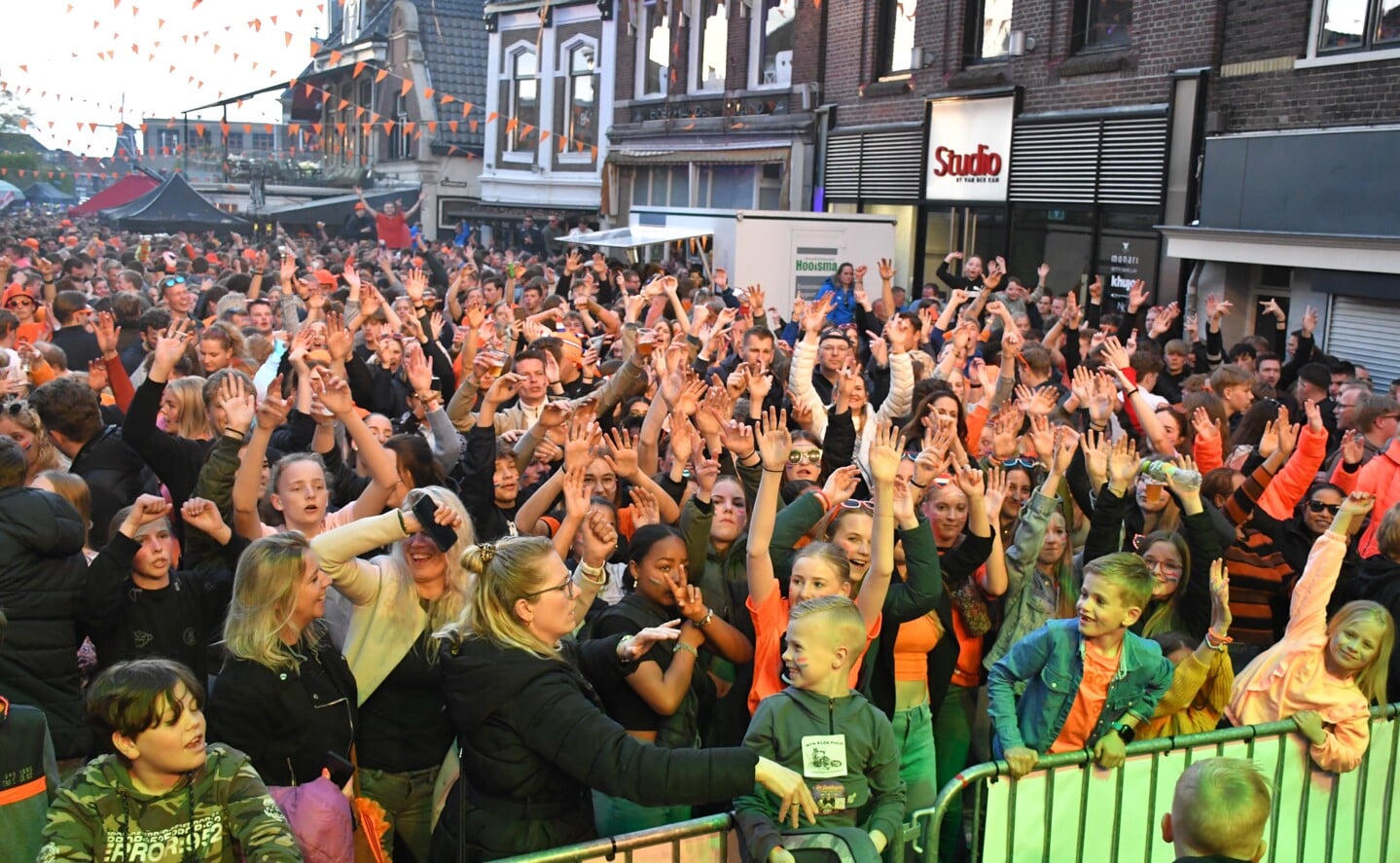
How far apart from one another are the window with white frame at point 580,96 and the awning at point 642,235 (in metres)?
10.4

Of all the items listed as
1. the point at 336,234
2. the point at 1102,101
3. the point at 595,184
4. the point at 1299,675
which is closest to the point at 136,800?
the point at 1299,675

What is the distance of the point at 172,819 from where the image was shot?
123 inches

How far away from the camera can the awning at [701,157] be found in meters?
23.3

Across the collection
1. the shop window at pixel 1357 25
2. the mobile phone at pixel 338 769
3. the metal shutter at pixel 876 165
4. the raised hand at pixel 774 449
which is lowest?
the mobile phone at pixel 338 769

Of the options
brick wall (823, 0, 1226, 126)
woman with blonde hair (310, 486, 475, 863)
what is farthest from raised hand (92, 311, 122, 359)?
brick wall (823, 0, 1226, 126)

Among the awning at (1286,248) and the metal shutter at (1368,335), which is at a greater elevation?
the awning at (1286,248)

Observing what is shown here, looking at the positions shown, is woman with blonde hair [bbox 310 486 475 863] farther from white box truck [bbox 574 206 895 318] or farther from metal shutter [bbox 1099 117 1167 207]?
white box truck [bbox 574 206 895 318]

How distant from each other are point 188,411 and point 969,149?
13.8m

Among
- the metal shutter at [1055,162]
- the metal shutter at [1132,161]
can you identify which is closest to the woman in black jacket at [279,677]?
the metal shutter at [1132,161]

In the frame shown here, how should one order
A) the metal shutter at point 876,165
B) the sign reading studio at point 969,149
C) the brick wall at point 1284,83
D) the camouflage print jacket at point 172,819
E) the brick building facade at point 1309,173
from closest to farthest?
1. the camouflage print jacket at point 172,819
2. the brick building facade at point 1309,173
3. the brick wall at point 1284,83
4. the sign reading studio at point 969,149
5. the metal shutter at point 876,165

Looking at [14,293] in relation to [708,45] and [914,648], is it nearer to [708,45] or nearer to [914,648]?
[914,648]

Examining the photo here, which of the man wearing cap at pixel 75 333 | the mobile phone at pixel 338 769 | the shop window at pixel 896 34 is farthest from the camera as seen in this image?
the shop window at pixel 896 34

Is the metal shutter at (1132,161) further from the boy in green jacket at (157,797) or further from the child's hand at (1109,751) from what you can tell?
the boy in green jacket at (157,797)

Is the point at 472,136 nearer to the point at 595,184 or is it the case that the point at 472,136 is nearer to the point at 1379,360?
the point at 595,184
